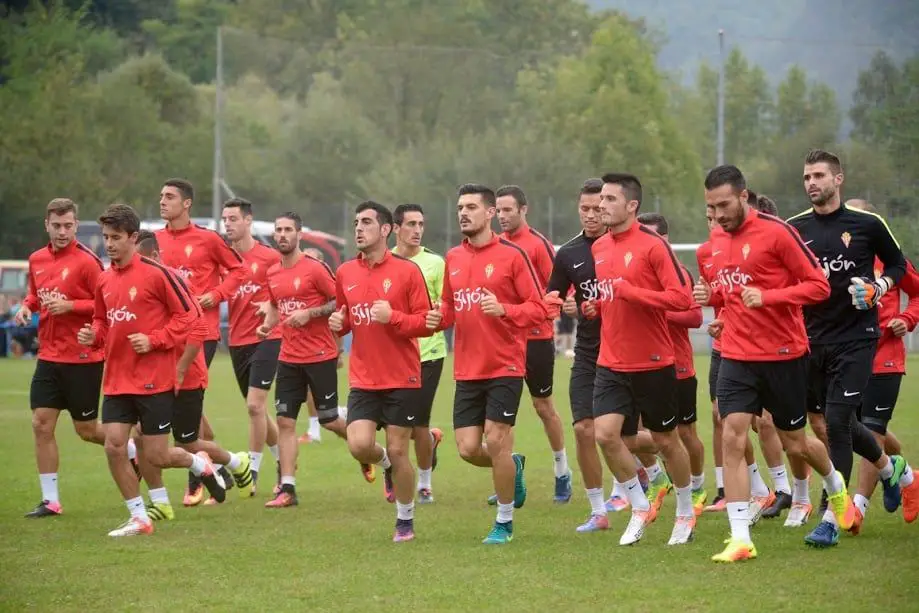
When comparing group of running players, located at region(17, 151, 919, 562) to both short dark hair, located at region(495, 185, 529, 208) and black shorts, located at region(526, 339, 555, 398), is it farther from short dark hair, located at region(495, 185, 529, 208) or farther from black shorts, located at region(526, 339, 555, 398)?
short dark hair, located at region(495, 185, 529, 208)

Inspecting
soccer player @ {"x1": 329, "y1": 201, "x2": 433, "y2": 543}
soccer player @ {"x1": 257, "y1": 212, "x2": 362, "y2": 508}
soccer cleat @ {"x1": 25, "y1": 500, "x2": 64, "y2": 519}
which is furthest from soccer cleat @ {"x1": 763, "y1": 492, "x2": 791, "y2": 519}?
soccer cleat @ {"x1": 25, "y1": 500, "x2": 64, "y2": 519}

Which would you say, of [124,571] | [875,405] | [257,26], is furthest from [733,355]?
[257,26]

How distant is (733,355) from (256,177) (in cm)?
5287

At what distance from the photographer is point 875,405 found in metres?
11.0

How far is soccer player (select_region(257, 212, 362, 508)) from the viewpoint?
13.3 m

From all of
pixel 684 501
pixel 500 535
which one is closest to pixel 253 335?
pixel 500 535

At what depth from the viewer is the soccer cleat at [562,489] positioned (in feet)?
42.1

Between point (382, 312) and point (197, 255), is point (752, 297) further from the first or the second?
point (197, 255)

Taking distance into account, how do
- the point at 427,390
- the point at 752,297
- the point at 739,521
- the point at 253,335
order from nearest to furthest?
the point at 752,297 → the point at 739,521 → the point at 427,390 → the point at 253,335

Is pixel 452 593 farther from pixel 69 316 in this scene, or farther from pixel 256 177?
pixel 256 177

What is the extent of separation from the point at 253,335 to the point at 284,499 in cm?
212

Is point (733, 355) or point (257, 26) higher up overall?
point (257, 26)

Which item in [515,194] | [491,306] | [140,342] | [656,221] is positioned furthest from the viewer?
[515,194]

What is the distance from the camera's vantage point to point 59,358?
1230 cm
